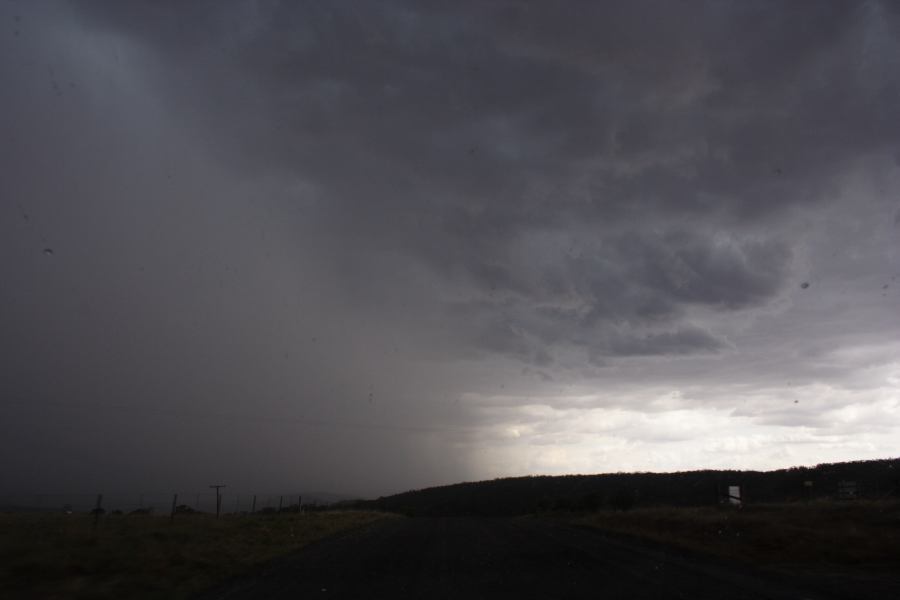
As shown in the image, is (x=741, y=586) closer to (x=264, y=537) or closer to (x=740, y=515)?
(x=740, y=515)

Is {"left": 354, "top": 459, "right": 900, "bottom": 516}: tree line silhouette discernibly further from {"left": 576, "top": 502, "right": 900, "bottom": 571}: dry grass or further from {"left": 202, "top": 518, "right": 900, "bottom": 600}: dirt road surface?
{"left": 202, "top": 518, "right": 900, "bottom": 600}: dirt road surface

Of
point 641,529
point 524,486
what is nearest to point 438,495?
point 524,486

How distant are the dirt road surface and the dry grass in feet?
9.36

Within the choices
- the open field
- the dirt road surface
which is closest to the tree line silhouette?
the dirt road surface

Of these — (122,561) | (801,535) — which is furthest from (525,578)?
(801,535)

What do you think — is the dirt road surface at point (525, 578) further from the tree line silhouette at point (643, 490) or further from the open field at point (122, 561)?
the tree line silhouette at point (643, 490)

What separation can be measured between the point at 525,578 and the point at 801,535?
14.9 m

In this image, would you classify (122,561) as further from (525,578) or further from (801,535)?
(801,535)

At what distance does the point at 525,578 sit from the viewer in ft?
53.9

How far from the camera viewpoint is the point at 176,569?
18375 mm

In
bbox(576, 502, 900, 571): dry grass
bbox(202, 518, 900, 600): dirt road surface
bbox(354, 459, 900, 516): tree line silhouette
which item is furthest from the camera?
bbox(354, 459, 900, 516): tree line silhouette

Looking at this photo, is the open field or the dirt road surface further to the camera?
the open field

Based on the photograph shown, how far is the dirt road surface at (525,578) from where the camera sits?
13.9 m

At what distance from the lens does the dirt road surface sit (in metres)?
13.9
